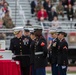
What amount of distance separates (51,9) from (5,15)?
3127 mm

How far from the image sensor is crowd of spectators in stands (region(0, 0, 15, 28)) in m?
24.1

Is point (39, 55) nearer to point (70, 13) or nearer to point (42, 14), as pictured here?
point (42, 14)

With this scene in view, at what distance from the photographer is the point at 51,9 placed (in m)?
26.9

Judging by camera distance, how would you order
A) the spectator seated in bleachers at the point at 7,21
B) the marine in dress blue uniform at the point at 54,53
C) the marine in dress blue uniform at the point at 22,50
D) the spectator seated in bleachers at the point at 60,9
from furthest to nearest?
the spectator seated in bleachers at the point at 60,9 < the spectator seated in bleachers at the point at 7,21 < the marine in dress blue uniform at the point at 54,53 < the marine in dress blue uniform at the point at 22,50

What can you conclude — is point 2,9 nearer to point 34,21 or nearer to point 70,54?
point 34,21

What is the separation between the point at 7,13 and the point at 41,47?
11862 millimetres

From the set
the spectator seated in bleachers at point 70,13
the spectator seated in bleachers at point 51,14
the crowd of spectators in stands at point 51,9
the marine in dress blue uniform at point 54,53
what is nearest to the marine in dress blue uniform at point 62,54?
the marine in dress blue uniform at point 54,53

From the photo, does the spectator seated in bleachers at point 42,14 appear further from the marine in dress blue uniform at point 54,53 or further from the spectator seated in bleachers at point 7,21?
the marine in dress blue uniform at point 54,53

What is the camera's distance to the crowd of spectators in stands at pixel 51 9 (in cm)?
2612

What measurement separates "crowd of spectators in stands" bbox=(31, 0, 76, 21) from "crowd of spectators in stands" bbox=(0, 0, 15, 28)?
1.50 meters

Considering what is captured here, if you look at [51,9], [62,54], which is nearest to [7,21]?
[51,9]

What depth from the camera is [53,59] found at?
15164mm

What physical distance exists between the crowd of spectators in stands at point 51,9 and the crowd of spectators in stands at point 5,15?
4.93 ft

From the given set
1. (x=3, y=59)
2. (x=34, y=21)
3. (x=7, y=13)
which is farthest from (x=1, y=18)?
(x=3, y=59)
